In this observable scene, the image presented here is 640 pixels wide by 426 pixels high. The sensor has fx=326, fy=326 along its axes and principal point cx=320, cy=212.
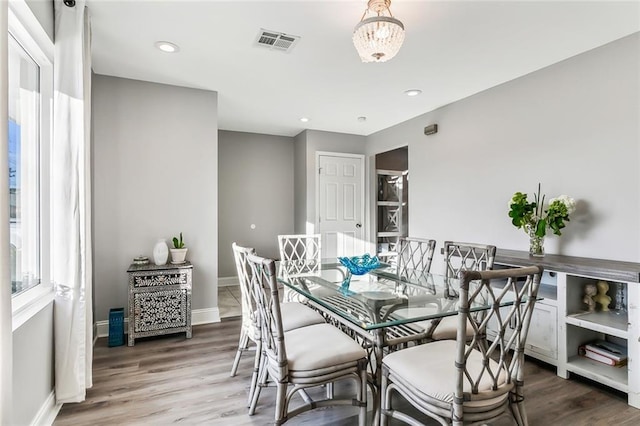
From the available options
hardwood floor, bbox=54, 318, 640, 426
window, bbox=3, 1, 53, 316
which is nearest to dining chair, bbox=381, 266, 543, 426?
hardwood floor, bbox=54, 318, 640, 426

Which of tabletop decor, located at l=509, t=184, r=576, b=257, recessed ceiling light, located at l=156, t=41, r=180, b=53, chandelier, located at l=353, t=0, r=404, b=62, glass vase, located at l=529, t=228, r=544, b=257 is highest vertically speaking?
recessed ceiling light, located at l=156, t=41, r=180, b=53

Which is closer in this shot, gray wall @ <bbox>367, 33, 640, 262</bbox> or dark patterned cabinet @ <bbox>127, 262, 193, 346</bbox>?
gray wall @ <bbox>367, 33, 640, 262</bbox>

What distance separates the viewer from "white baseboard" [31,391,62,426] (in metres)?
1.85

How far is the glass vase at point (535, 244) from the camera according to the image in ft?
9.37

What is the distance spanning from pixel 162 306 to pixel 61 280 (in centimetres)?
122

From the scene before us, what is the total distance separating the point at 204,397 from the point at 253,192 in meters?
3.95

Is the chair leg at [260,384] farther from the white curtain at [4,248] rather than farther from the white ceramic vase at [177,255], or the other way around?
the white ceramic vase at [177,255]

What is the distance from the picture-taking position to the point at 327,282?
2.55 metres

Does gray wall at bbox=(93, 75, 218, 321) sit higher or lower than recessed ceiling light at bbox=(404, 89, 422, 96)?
lower

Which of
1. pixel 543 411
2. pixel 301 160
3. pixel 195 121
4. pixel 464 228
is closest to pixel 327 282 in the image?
pixel 543 411

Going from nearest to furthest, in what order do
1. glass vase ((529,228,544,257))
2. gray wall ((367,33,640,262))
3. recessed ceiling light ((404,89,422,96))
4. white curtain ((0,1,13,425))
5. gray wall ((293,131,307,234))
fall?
1. white curtain ((0,1,13,425))
2. gray wall ((367,33,640,262))
3. glass vase ((529,228,544,257))
4. recessed ceiling light ((404,89,422,96))
5. gray wall ((293,131,307,234))

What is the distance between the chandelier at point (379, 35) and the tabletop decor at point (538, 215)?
1924mm

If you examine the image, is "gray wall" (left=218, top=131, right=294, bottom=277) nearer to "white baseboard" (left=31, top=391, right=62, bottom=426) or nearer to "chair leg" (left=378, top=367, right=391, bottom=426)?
"white baseboard" (left=31, top=391, right=62, bottom=426)

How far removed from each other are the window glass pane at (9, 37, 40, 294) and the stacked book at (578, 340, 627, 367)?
390 centimetres
